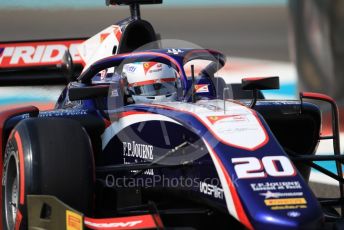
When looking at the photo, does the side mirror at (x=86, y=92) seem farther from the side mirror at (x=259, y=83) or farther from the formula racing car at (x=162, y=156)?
the side mirror at (x=259, y=83)

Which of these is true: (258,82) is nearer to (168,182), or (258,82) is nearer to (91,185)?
(168,182)

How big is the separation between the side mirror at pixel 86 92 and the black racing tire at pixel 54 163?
332 mm

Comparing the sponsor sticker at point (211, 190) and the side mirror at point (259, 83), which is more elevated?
the side mirror at point (259, 83)

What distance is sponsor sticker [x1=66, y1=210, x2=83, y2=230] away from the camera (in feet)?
14.5

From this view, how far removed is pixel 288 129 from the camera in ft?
19.0

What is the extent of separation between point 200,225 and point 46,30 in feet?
30.2

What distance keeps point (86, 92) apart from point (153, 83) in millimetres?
537

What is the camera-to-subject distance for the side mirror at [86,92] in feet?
17.1

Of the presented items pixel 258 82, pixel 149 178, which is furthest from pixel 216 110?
pixel 149 178

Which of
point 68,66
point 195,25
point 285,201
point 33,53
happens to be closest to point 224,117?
point 285,201

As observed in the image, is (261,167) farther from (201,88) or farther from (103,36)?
(103,36)

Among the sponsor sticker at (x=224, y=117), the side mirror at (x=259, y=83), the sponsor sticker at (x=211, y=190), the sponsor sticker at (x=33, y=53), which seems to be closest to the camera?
the sponsor sticker at (x=211, y=190)

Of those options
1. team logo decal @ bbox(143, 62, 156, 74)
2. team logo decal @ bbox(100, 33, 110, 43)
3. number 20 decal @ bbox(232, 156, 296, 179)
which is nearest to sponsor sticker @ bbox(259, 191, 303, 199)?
number 20 decal @ bbox(232, 156, 296, 179)

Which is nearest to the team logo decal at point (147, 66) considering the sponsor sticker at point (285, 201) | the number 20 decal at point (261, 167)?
the number 20 decal at point (261, 167)
